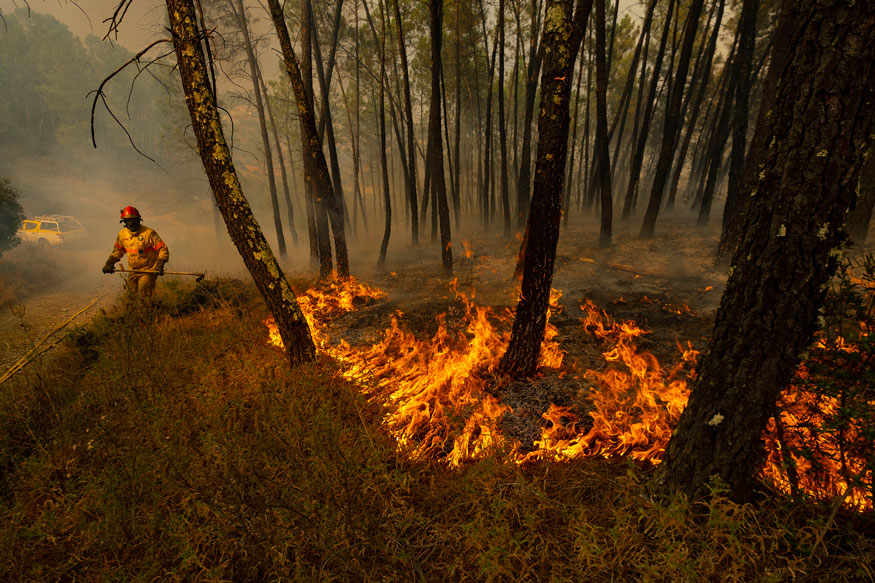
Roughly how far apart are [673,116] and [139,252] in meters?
15.2

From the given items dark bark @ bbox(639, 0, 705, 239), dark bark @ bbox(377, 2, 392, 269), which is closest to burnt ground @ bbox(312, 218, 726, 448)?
dark bark @ bbox(377, 2, 392, 269)

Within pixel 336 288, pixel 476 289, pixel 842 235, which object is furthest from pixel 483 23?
pixel 842 235

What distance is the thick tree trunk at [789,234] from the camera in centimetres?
163

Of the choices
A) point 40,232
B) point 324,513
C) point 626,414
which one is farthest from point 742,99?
point 40,232

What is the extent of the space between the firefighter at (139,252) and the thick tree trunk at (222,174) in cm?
369

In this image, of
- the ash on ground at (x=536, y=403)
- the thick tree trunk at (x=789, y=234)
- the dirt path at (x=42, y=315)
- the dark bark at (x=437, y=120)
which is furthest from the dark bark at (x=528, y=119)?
the dirt path at (x=42, y=315)

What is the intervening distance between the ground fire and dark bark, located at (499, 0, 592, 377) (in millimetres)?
591

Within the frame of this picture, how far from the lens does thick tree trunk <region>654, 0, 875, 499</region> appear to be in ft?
5.36

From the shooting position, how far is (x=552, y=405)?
3.87 metres

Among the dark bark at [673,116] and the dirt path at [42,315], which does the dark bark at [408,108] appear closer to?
the dark bark at [673,116]

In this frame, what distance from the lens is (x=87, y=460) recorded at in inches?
136

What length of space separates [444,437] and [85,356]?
21.2 ft

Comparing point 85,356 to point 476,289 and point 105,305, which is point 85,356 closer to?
point 105,305

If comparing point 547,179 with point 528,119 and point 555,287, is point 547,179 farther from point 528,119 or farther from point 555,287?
point 528,119
